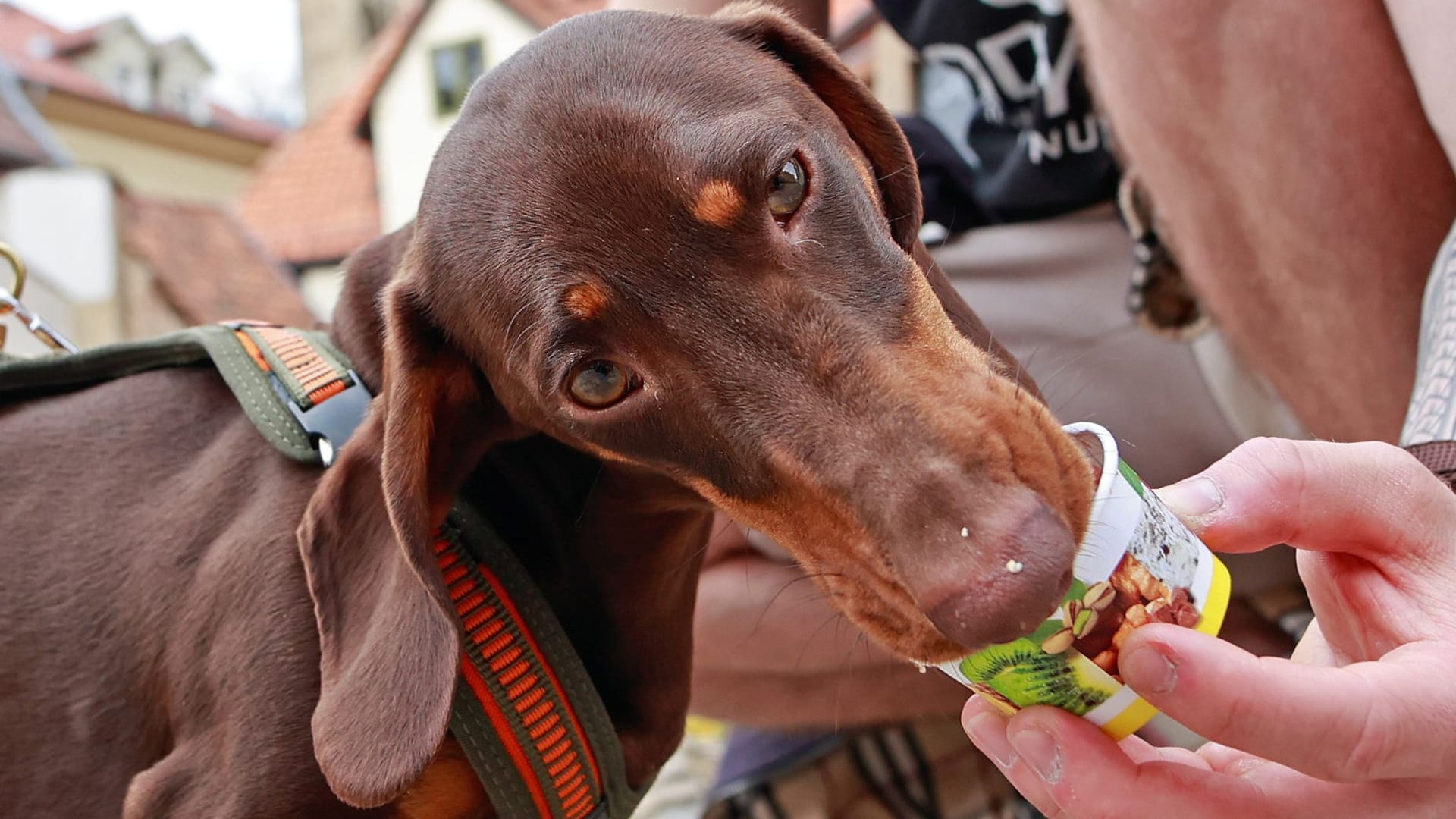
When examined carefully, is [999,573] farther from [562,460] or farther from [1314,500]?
[562,460]

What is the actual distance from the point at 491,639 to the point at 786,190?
0.72 meters

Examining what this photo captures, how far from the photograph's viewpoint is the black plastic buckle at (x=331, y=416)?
171 centimetres

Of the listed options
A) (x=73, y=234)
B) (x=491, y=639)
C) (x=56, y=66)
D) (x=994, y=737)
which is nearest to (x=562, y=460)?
(x=491, y=639)

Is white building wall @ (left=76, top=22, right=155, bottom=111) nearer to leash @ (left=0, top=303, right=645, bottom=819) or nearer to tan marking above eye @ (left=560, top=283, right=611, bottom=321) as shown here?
leash @ (left=0, top=303, right=645, bottom=819)

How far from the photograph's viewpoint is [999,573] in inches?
43.1

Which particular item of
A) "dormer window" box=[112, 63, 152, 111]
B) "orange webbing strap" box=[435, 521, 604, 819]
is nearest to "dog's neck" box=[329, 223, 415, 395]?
"orange webbing strap" box=[435, 521, 604, 819]

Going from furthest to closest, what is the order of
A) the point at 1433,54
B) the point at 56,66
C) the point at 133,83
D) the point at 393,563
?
1. the point at 133,83
2. the point at 56,66
3. the point at 1433,54
4. the point at 393,563

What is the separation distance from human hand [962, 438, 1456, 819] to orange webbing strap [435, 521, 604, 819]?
56 cm

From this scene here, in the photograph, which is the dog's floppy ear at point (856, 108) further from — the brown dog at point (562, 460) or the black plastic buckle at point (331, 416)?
the black plastic buckle at point (331, 416)

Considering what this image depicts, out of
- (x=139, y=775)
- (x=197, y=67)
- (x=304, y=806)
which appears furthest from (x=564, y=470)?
(x=197, y=67)

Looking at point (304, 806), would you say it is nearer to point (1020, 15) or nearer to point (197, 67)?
point (1020, 15)

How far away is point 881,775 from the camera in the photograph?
3.25 metres

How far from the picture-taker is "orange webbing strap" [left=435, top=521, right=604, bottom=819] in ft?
5.36

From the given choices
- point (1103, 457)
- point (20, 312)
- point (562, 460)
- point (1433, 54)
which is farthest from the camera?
point (20, 312)
